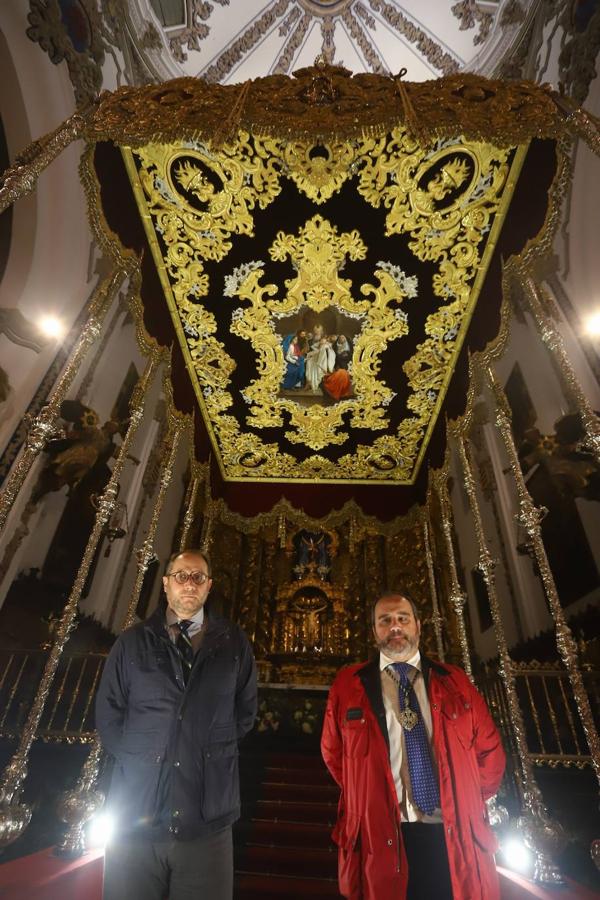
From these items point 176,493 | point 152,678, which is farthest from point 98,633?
point 152,678

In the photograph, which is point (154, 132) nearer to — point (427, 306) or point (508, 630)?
point (427, 306)

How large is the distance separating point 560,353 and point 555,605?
2.36 metres

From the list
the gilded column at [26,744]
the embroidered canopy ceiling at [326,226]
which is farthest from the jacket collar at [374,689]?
the embroidered canopy ceiling at [326,226]

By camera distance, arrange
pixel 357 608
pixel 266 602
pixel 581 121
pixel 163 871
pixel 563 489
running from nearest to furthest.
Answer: pixel 163 871 → pixel 581 121 → pixel 563 489 → pixel 357 608 → pixel 266 602

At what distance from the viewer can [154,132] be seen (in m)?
3.47

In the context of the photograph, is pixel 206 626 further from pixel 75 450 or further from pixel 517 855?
pixel 75 450

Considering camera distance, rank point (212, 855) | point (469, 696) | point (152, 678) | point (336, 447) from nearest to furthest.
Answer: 1. point (212, 855)
2. point (152, 678)
3. point (469, 696)
4. point (336, 447)

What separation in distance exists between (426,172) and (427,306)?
6.19ft

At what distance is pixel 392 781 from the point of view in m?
1.84

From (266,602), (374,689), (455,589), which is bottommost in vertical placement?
(374,689)

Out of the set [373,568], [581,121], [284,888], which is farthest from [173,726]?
[373,568]

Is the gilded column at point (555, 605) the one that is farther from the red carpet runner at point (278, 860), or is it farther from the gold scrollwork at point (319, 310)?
the gold scrollwork at point (319, 310)

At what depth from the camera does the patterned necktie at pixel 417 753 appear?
1.85 meters

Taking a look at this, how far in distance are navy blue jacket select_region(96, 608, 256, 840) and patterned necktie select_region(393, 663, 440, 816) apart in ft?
2.66
